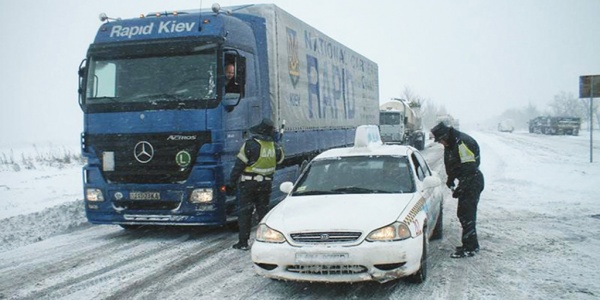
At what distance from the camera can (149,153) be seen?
7805 mm

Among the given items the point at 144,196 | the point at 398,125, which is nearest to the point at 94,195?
the point at 144,196

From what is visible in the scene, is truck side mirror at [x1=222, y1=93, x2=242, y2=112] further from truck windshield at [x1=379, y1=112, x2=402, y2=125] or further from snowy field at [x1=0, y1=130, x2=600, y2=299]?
truck windshield at [x1=379, y1=112, x2=402, y2=125]

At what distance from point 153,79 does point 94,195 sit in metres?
2.08

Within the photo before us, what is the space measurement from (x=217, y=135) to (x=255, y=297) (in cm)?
316

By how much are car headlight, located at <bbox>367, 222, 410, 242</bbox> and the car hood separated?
53 mm

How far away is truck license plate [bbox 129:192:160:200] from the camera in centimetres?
785

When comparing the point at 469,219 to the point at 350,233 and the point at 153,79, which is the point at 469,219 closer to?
the point at 350,233

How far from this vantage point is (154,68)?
26.0ft

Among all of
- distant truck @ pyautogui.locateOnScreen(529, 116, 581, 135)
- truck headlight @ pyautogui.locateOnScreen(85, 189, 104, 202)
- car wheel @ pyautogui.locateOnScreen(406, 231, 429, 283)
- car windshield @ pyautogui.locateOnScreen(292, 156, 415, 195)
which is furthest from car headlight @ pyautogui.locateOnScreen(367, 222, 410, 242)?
distant truck @ pyautogui.locateOnScreen(529, 116, 581, 135)

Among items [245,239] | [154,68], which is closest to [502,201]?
[245,239]

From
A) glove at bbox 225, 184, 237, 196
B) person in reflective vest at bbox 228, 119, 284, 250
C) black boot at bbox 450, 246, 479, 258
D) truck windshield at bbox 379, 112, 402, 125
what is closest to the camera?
black boot at bbox 450, 246, 479, 258

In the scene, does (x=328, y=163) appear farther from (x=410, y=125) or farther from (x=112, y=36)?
(x=410, y=125)

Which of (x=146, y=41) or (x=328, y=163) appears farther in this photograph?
(x=146, y=41)

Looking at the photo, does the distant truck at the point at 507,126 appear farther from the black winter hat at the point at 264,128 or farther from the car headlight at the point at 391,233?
the car headlight at the point at 391,233
